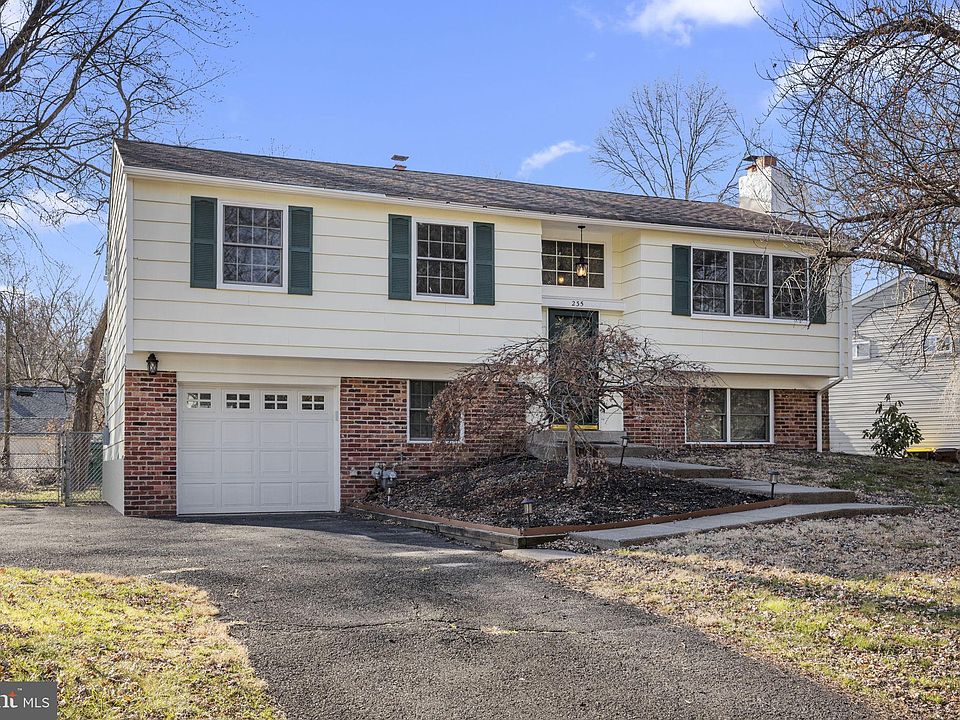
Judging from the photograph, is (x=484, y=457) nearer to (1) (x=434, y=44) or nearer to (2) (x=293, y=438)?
(2) (x=293, y=438)

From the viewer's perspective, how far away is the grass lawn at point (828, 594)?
567cm

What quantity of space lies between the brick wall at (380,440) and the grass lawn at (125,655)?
8350mm

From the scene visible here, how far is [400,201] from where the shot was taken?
1527 centimetres

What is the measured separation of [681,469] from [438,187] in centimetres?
646

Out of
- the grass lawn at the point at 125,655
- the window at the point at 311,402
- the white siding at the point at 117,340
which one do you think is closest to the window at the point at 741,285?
the window at the point at 311,402

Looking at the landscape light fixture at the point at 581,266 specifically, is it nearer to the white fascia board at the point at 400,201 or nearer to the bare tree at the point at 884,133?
the white fascia board at the point at 400,201

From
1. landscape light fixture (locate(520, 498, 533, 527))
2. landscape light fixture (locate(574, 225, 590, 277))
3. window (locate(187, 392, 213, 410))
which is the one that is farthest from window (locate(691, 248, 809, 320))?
window (locate(187, 392, 213, 410))

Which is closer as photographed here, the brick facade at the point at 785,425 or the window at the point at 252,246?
the window at the point at 252,246

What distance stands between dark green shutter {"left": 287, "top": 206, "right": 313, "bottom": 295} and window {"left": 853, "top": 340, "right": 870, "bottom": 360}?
19125mm

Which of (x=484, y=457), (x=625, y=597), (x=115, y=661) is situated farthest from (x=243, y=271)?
(x=115, y=661)

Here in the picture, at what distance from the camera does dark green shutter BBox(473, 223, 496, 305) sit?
15852mm

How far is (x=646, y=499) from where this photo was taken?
11.8 metres

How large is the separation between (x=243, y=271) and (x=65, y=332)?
20.1m

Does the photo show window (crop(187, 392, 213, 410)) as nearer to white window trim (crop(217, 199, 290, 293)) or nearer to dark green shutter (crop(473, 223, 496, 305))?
white window trim (crop(217, 199, 290, 293))
